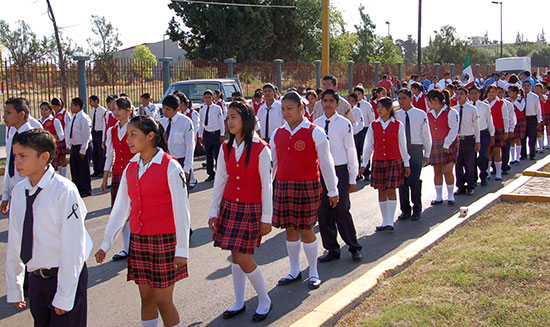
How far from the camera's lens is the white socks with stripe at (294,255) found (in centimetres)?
620

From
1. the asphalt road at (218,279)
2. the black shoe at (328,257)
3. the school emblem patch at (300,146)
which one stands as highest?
the school emblem patch at (300,146)

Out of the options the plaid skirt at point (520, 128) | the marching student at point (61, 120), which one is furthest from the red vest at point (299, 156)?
the plaid skirt at point (520, 128)

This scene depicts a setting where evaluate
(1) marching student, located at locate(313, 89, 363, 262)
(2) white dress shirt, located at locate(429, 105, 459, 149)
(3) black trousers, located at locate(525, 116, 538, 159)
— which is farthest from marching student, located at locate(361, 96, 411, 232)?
(3) black trousers, located at locate(525, 116, 538, 159)

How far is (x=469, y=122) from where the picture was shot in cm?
1080

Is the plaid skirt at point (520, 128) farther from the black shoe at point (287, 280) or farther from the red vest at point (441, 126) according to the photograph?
the black shoe at point (287, 280)

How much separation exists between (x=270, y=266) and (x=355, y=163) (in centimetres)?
151

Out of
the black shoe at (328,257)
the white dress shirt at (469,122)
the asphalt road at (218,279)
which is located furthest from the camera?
the white dress shirt at (469,122)

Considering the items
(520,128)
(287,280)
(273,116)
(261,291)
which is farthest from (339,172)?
(520,128)

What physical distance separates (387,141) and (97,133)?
7.67m

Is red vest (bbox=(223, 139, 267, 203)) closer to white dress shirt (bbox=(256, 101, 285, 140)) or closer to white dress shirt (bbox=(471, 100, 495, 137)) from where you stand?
white dress shirt (bbox=(256, 101, 285, 140))

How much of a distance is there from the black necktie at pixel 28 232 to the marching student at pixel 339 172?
367cm

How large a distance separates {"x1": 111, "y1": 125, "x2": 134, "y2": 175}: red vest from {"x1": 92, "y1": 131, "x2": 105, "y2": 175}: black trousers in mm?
6579

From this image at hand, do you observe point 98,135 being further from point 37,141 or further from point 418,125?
point 37,141

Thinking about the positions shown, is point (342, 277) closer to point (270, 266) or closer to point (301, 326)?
point (270, 266)
